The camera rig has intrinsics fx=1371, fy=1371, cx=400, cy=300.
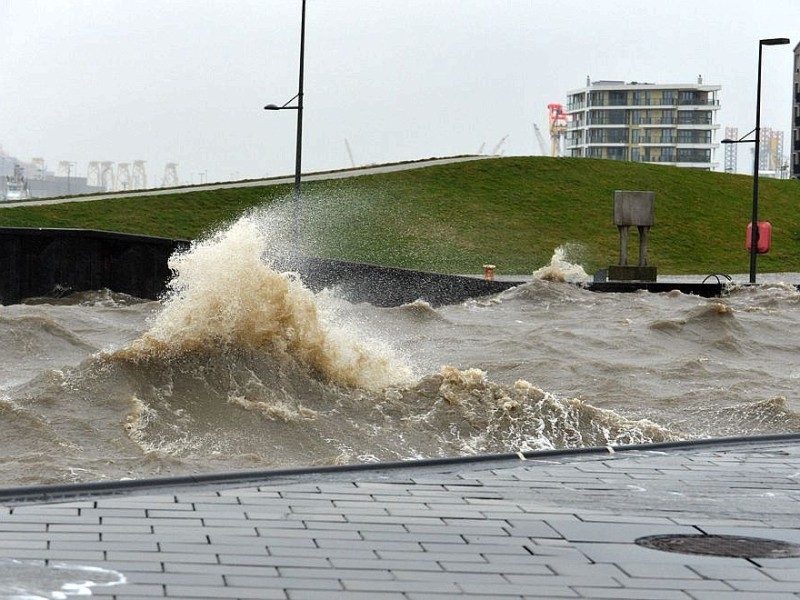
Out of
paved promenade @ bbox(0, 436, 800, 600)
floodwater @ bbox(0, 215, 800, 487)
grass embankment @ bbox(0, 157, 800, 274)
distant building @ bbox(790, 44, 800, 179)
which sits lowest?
floodwater @ bbox(0, 215, 800, 487)

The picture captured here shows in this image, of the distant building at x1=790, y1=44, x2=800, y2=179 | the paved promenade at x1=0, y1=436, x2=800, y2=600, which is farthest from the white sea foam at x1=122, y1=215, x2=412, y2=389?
the distant building at x1=790, y1=44, x2=800, y2=179

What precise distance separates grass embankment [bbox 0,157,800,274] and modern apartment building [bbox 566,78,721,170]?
85894 mm

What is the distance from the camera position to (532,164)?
71.2 metres

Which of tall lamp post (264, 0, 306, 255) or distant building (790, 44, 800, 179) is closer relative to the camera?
tall lamp post (264, 0, 306, 255)

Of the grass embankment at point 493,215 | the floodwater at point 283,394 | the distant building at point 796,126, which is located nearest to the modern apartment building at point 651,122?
the distant building at point 796,126

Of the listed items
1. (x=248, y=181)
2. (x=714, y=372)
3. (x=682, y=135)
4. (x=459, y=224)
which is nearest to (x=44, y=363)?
(x=714, y=372)

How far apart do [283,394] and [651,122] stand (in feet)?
497

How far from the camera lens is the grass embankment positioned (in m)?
50.3

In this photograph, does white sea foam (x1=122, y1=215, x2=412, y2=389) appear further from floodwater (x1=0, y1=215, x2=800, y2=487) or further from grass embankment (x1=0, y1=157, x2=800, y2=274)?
grass embankment (x1=0, y1=157, x2=800, y2=274)

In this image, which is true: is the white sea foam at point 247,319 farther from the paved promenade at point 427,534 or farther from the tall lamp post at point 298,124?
the tall lamp post at point 298,124

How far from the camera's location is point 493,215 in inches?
2360

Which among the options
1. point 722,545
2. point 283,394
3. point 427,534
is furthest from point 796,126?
point 427,534

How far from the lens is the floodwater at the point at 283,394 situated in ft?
40.6

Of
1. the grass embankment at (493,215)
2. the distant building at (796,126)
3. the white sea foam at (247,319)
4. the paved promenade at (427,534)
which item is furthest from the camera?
the distant building at (796,126)
